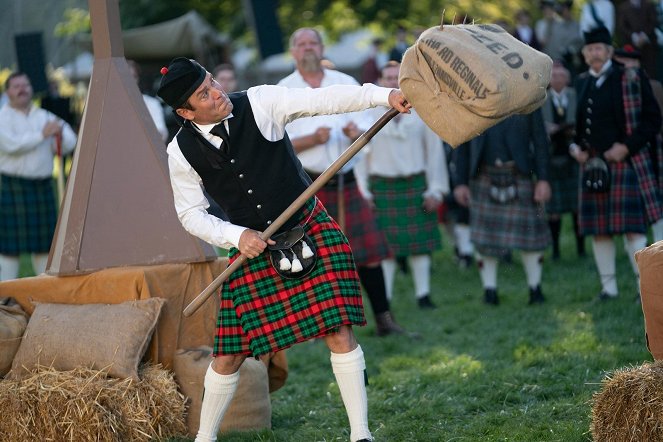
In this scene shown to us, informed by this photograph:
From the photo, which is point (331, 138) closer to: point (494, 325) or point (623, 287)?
point (494, 325)

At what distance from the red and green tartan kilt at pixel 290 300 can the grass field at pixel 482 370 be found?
54cm

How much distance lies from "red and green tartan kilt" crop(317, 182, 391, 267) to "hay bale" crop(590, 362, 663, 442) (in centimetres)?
304

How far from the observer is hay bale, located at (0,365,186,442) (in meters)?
4.17

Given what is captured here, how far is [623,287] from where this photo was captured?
727 cm

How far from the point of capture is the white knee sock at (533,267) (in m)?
7.29

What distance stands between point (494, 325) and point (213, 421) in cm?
292

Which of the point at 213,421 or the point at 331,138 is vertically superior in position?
the point at 331,138

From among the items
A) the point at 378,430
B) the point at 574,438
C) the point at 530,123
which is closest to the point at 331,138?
the point at 530,123

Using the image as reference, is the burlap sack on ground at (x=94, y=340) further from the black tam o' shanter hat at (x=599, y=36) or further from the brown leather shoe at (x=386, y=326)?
the black tam o' shanter hat at (x=599, y=36)

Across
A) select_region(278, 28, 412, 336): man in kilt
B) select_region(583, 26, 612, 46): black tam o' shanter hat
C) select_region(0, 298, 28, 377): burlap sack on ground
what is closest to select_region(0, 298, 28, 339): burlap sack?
select_region(0, 298, 28, 377): burlap sack on ground

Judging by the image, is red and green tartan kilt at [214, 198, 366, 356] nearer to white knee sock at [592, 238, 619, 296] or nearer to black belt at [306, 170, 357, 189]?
black belt at [306, 170, 357, 189]

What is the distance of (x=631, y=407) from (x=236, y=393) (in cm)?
164

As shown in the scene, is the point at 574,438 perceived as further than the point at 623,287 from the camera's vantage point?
No

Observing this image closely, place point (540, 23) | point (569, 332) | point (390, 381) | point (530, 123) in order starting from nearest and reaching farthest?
1. point (390, 381)
2. point (569, 332)
3. point (530, 123)
4. point (540, 23)
